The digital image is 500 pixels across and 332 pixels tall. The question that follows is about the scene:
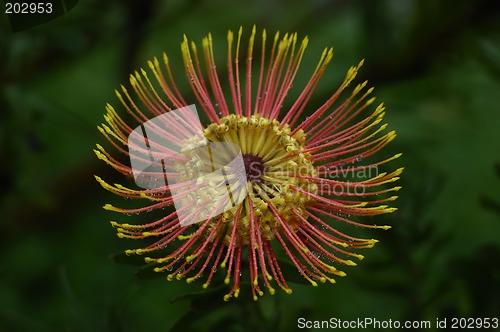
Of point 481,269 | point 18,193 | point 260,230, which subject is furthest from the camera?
point 18,193

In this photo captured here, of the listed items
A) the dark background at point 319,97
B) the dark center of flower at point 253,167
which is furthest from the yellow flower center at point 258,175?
the dark background at point 319,97

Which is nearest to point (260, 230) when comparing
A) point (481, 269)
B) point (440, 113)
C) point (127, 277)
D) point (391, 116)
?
point (481, 269)

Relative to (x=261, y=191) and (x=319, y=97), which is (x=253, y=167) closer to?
(x=261, y=191)

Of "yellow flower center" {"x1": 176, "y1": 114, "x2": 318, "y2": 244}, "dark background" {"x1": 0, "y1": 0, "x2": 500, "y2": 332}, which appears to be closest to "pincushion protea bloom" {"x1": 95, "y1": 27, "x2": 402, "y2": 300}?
"yellow flower center" {"x1": 176, "y1": 114, "x2": 318, "y2": 244}

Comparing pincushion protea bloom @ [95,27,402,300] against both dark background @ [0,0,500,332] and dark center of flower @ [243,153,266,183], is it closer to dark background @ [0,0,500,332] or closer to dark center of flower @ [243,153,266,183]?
dark center of flower @ [243,153,266,183]

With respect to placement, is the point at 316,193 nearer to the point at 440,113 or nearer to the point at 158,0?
the point at 158,0

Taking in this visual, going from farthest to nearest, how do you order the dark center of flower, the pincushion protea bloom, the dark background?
1. the dark background
2. the dark center of flower
3. the pincushion protea bloom

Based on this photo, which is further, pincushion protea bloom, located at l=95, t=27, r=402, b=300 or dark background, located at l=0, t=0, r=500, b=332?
dark background, located at l=0, t=0, r=500, b=332

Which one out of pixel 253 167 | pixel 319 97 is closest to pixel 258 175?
pixel 253 167
